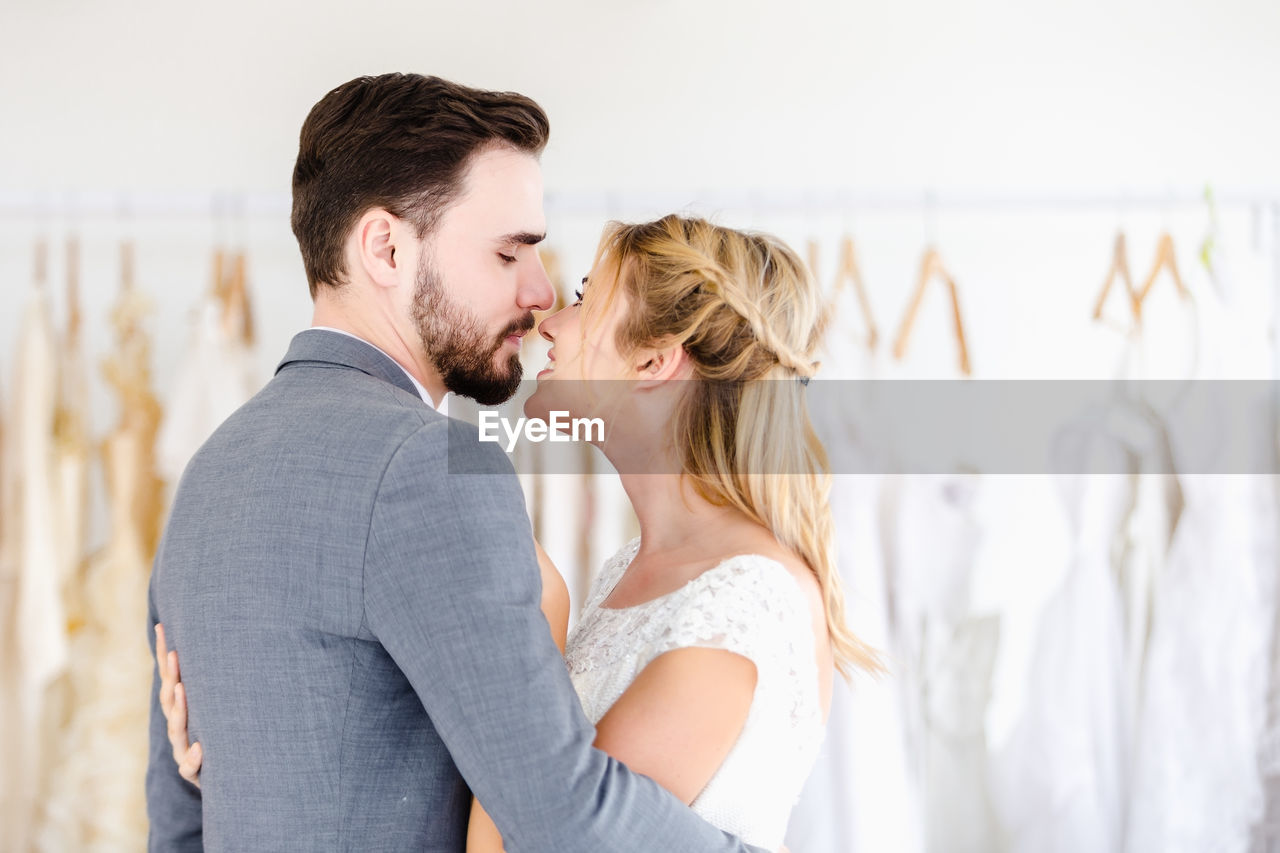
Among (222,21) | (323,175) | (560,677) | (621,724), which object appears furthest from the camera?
(222,21)

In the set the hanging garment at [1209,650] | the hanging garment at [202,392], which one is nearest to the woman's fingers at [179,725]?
the hanging garment at [202,392]

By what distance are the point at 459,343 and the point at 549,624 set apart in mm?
429

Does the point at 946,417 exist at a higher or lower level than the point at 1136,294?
lower

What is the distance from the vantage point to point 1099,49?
255 cm

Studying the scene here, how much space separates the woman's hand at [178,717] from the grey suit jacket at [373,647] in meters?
0.06

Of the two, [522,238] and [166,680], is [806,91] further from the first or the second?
[166,680]

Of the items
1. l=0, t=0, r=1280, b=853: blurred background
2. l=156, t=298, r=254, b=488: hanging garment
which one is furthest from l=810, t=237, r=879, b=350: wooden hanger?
l=156, t=298, r=254, b=488: hanging garment

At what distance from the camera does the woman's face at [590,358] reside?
1.35 metres

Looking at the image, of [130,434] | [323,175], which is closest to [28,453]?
[130,434]

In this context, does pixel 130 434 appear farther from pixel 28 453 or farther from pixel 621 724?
pixel 621 724

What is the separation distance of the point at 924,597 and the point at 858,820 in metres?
0.43

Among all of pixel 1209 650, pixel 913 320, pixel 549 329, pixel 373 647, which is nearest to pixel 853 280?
pixel 913 320

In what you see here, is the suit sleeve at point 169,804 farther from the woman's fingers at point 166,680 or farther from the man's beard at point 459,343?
the man's beard at point 459,343

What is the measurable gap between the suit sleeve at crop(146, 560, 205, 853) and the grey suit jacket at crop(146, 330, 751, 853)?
0.25 metres
